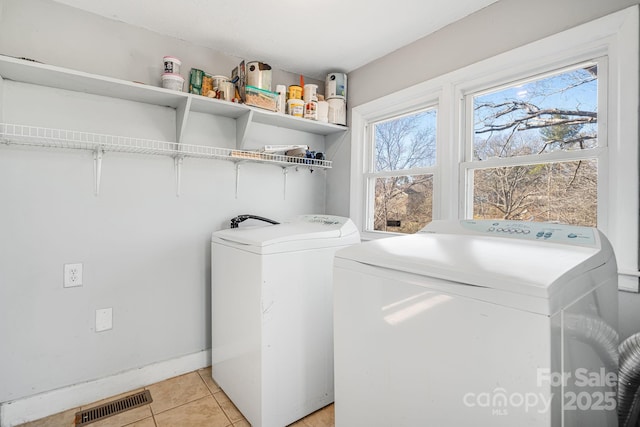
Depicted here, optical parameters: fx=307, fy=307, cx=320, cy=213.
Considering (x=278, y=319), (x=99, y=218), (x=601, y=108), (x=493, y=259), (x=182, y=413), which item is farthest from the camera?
(x=99, y=218)

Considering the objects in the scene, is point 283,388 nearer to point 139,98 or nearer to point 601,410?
point 601,410

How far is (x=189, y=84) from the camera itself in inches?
81.8

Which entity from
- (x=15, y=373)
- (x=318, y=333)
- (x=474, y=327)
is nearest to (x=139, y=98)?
(x=15, y=373)

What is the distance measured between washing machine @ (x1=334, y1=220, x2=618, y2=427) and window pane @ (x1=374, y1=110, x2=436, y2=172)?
44.2 inches

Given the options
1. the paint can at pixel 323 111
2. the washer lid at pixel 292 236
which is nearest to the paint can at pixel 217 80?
the paint can at pixel 323 111

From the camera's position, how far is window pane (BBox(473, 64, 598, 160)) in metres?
1.51

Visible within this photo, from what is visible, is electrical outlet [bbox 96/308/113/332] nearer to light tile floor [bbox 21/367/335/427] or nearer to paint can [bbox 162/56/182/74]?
light tile floor [bbox 21/367/335/427]

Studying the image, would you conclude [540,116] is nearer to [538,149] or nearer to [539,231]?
[538,149]

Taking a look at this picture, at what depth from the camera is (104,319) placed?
187 cm

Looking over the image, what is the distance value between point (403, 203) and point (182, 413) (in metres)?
1.98

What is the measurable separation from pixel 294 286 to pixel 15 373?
157cm

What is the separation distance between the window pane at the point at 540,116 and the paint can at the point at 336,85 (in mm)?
1079

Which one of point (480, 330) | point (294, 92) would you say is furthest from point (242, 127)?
point (480, 330)

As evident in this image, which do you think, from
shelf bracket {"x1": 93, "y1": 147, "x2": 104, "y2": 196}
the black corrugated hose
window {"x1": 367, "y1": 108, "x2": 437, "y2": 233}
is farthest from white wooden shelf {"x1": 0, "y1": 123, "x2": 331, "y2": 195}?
the black corrugated hose
